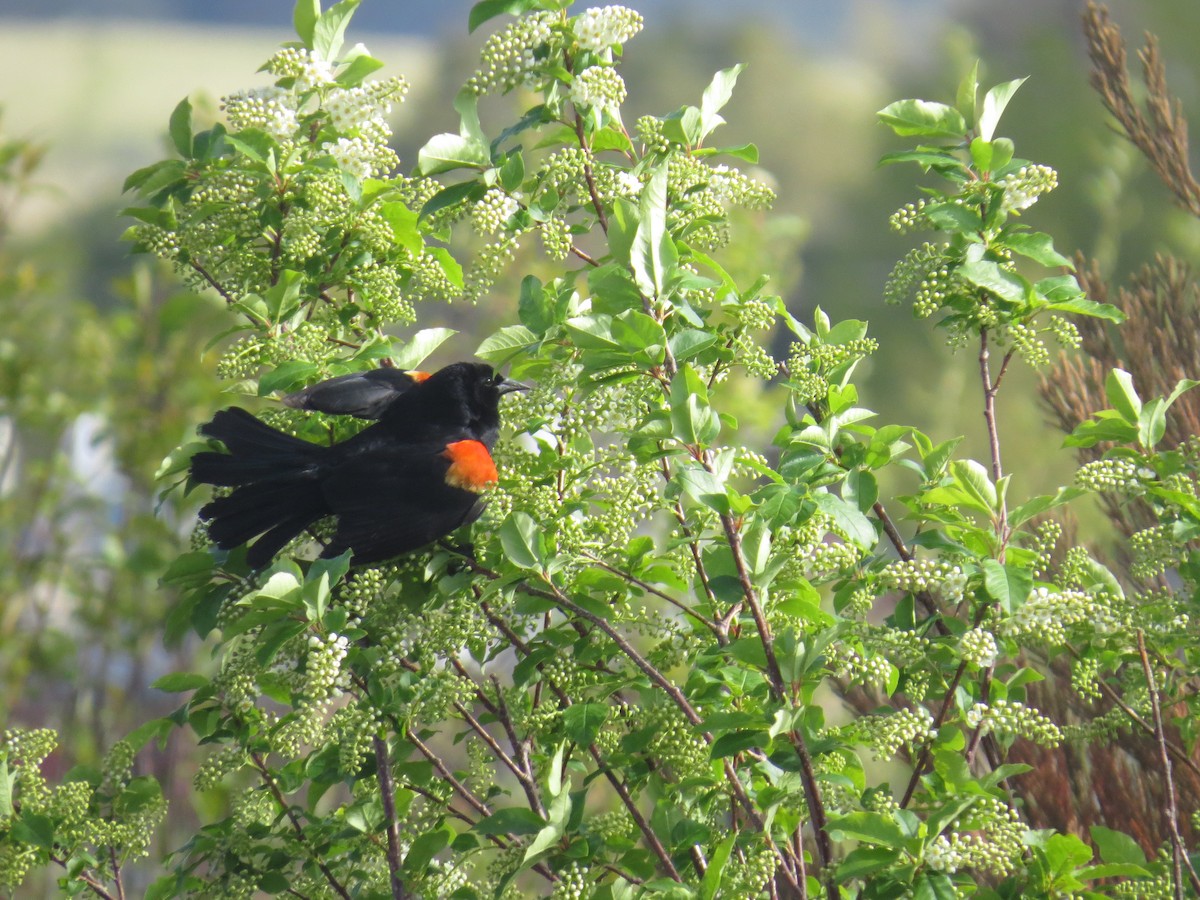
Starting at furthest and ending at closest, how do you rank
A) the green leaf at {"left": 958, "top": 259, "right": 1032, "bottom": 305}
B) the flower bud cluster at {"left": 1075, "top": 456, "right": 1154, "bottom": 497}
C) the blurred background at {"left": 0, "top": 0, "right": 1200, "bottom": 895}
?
the blurred background at {"left": 0, "top": 0, "right": 1200, "bottom": 895} → the green leaf at {"left": 958, "top": 259, "right": 1032, "bottom": 305} → the flower bud cluster at {"left": 1075, "top": 456, "right": 1154, "bottom": 497}

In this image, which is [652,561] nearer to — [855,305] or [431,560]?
[431,560]

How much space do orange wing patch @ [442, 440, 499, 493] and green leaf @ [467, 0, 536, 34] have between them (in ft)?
1.62

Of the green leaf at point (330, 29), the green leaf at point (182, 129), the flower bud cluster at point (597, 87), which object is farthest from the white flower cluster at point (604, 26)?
the green leaf at point (182, 129)

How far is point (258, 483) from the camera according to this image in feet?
4.89

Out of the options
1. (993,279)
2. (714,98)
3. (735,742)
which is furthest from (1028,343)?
(735,742)

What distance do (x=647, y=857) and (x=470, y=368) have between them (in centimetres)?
86

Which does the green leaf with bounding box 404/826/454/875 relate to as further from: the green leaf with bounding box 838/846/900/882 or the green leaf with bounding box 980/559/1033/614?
the green leaf with bounding box 980/559/1033/614

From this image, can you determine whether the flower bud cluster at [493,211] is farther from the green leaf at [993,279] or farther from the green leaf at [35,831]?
the green leaf at [35,831]

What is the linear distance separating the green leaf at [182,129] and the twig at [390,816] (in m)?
0.82

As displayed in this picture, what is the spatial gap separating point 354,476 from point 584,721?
1.60 feet

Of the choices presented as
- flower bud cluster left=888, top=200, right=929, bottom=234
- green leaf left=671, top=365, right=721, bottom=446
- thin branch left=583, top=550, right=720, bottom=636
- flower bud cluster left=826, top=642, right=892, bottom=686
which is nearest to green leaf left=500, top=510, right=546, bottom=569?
thin branch left=583, top=550, right=720, bottom=636

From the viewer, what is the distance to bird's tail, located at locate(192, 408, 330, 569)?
1.45 meters

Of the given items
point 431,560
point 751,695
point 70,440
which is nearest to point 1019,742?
point 751,695

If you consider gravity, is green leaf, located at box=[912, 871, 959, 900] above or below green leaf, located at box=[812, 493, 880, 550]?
below
